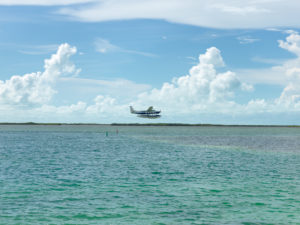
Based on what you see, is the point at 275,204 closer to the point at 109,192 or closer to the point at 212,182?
the point at 212,182

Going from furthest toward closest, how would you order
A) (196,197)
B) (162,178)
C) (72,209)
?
(162,178) → (196,197) → (72,209)

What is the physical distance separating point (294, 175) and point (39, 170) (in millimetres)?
31195

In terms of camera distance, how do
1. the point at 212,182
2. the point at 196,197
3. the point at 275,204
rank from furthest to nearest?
the point at 212,182
the point at 196,197
the point at 275,204

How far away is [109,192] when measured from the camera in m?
30.4

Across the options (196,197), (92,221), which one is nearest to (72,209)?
(92,221)

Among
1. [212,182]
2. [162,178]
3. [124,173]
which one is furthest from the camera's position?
[124,173]

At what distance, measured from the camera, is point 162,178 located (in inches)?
1515

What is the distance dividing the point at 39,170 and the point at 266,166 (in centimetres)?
3106

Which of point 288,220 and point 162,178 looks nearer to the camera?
point 288,220

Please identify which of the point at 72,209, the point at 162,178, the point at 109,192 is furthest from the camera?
the point at 162,178

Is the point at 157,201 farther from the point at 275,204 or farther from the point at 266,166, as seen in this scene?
the point at 266,166

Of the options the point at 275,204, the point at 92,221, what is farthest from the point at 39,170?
the point at 275,204

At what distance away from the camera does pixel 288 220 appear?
22531 millimetres

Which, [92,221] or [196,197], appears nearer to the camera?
[92,221]
